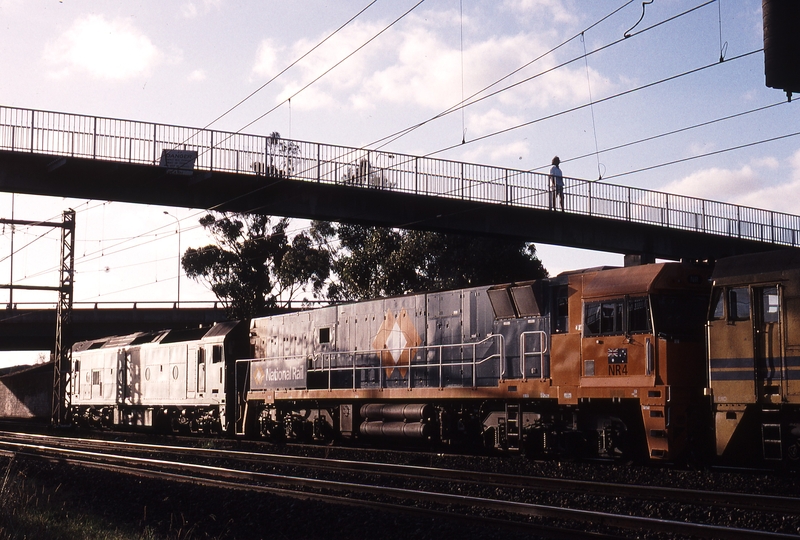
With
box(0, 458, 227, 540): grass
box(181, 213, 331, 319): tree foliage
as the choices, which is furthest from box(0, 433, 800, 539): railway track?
box(181, 213, 331, 319): tree foliage

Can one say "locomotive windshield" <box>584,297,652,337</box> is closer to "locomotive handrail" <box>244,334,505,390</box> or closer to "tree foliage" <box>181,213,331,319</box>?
"locomotive handrail" <box>244,334,505,390</box>

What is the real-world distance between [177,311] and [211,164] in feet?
119

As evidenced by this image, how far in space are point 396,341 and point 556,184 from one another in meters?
11.6

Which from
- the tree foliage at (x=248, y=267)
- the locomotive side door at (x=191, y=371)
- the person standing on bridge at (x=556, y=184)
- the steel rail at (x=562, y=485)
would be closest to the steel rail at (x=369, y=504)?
the steel rail at (x=562, y=485)

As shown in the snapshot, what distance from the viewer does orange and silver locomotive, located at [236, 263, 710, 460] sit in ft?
47.3

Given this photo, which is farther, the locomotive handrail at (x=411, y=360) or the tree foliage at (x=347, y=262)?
the tree foliage at (x=347, y=262)

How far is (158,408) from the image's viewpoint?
31.2 meters

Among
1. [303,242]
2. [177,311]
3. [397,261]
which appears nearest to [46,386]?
[177,311]

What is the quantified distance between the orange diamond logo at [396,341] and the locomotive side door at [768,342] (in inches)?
342

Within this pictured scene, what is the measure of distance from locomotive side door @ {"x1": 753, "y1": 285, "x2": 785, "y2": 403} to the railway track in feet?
8.04

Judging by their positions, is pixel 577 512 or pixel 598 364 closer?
pixel 577 512

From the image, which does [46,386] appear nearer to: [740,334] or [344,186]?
[344,186]

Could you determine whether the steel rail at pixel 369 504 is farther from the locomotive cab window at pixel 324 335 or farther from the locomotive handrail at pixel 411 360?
the locomotive cab window at pixel 324 335

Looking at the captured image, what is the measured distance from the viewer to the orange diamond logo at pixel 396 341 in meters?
20.3
